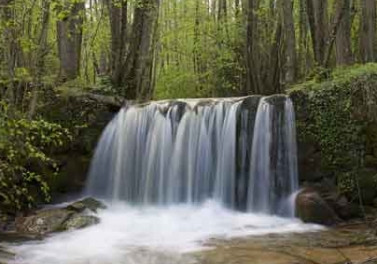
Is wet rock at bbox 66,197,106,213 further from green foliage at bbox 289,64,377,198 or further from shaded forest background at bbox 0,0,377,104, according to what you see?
green foliage at bbox 289,64,377,198

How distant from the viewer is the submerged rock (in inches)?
346

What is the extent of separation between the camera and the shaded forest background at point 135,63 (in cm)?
650

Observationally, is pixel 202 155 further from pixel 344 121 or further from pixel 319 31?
pixel 319 31

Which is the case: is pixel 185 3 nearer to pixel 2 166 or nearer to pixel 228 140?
pixel 228 140

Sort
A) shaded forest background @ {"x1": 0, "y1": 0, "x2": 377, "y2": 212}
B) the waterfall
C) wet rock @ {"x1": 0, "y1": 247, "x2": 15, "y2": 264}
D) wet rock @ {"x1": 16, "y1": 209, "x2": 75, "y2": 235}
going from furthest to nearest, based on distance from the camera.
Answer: the waterfall < wet rock @ {"x1": 16, "y1": 209, "x2": 75, "y2": 235} < wet rock @ {"x1": 0, "y1": 247, "x2": 15, "y2": 264} < shaded forest background @ {"x1": 0, "y1": 0, "x2": 377, "y2": 212}

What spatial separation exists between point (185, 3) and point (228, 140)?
17601mm

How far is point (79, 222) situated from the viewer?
8945mm

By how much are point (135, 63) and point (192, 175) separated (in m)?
5.34

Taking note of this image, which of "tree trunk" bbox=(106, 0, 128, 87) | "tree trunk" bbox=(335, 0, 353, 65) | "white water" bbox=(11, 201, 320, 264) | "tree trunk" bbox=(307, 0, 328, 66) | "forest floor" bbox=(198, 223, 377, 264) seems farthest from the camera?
"tree trunk" bbox=(106, 0, 128, 87)

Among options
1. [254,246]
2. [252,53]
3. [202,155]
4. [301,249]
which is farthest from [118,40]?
[301,249]

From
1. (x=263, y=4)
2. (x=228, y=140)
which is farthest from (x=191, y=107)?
(x=263, y=4)

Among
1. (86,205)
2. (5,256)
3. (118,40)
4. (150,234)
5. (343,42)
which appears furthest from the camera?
(118,40)

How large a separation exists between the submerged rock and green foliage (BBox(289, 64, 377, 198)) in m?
4.44

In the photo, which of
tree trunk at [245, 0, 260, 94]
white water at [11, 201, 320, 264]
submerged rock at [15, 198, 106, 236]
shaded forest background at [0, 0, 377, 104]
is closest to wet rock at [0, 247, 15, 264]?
white water at [11, 201, 320, 264]
